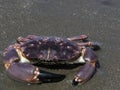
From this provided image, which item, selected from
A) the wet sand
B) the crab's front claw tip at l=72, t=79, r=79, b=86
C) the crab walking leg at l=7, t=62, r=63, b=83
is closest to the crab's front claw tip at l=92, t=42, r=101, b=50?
the wet sand

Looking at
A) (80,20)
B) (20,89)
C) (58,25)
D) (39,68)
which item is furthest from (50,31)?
(20,89)

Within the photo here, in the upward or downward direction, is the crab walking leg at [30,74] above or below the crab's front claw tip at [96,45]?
above

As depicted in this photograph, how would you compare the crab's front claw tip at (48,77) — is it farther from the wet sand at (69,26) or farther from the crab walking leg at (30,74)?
the wet sand at (69,26)

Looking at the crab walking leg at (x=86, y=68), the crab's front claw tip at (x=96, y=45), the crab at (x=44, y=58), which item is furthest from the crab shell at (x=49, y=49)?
the crab's front claw tip at (x=96, y=45)

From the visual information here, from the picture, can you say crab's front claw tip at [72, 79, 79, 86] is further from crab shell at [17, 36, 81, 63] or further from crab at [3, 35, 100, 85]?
crab shell at [17, 36, 81, 63]

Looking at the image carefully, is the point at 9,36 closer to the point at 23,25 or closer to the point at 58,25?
the point at 23,25
